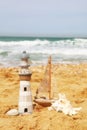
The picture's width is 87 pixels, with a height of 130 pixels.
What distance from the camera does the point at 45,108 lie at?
456 inches

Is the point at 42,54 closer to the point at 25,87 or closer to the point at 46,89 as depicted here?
the point at 46,89

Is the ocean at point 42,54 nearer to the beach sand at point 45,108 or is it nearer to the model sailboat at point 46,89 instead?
the beach sand at point 45,108

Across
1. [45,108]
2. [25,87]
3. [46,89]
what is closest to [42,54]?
[46,89]

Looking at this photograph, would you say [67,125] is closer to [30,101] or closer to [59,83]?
[30,101]

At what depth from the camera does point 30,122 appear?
10273 millimetres

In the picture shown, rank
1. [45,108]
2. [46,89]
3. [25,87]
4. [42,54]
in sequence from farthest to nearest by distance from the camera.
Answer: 1. [42,54]
2. [46,89]
3. [45,108]
4. [25,87]

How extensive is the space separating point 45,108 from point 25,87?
0.87 metres

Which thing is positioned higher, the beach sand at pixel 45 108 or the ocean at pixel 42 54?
the ocean at pixel 42 54

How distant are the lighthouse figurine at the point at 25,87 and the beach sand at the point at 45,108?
269mm

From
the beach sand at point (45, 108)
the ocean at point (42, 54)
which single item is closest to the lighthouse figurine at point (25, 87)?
the beach sand at point (45, 108)

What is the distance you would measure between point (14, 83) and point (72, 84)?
2734 millimetres

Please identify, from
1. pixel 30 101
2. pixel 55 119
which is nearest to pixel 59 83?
pixel 30 101

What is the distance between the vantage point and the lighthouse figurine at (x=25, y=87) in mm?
11141

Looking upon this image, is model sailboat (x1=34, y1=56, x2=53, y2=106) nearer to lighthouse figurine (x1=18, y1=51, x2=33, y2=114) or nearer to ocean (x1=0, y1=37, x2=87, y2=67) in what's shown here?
lighthouse figurine (x1=18, y1=51, x2=33, y2=114)
